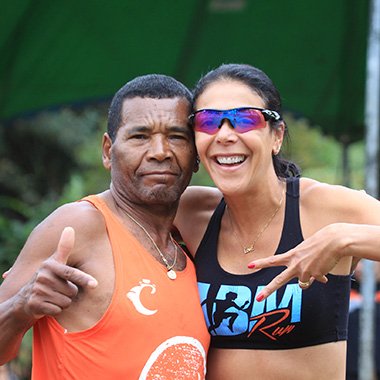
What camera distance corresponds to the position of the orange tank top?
2.99 m

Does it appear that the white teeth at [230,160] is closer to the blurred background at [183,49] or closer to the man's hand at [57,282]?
the man's hand at [57,282]

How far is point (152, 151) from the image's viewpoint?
3.24m

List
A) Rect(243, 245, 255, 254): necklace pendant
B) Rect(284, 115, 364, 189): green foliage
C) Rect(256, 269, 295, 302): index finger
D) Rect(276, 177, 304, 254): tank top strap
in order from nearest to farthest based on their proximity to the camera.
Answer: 1. Rect(256, 269, 295, 302): index finger
2. Rect(276, 177, 304, 254): tank top strap
3. Rect(243, 245, 255, 254): necklace pendant
4. Rect(284, 115, 364, 189): green foliage

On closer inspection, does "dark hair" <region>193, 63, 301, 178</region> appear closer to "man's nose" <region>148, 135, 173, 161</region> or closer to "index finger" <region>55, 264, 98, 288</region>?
"man's nose" <region>148, 135, 173, 161</region>

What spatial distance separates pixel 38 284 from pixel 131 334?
1.49 ft

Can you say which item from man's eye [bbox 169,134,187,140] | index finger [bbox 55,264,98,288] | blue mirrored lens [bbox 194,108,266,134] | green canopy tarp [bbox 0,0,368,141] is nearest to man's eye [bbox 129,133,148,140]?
man's eye [bbox 169,134,187,140]

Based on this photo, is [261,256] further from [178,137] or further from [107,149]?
[107,149]

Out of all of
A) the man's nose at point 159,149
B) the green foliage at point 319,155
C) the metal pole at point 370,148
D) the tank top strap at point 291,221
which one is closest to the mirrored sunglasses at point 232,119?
the man's nose at point 159,149

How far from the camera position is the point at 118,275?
3.06 meters

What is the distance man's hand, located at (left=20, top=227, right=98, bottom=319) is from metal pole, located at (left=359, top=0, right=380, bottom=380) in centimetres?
252

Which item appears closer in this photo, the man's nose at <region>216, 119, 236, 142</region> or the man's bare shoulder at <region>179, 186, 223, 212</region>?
the man's nose at <region>216, 119, 236, 142</region>

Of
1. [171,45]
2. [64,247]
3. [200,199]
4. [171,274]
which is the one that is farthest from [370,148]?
[64,247]

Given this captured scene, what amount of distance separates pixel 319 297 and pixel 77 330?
35.9 inches

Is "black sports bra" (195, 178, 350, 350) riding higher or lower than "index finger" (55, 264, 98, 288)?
higher
